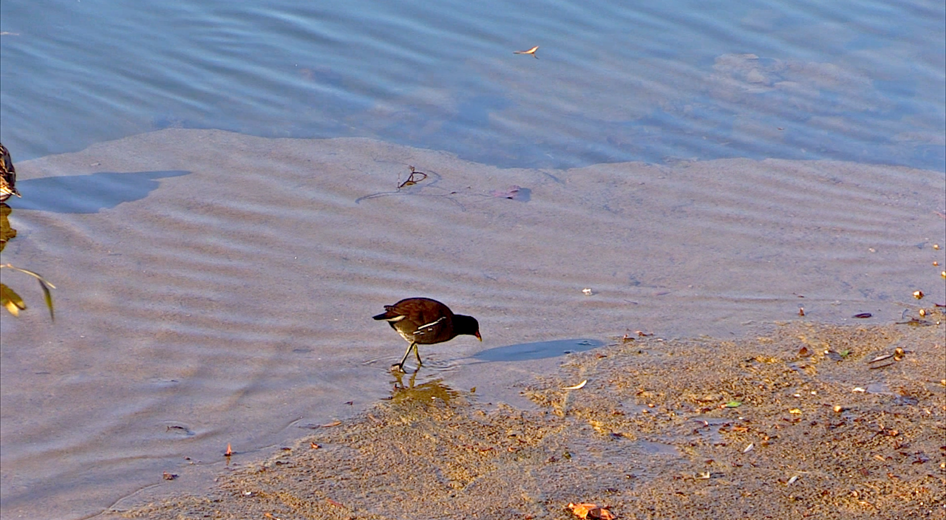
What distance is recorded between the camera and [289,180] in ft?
31.1

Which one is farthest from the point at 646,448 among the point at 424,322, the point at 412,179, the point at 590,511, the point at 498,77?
the point at 498,77

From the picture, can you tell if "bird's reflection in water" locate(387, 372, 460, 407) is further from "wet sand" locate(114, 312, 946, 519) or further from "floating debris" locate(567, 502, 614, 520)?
"floating debris" locate(567, 502, 614, 520)

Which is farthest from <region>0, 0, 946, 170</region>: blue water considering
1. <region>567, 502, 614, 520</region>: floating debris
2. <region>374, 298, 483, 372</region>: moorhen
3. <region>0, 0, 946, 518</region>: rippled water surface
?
<region>567, 502, 614, 520</region>: floating debris

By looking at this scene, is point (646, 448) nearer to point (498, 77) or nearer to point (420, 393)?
point (420, 393)

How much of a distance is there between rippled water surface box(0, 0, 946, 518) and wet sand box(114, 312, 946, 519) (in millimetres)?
324

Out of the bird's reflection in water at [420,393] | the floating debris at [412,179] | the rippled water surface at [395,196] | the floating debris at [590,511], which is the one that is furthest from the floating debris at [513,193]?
the floating debris at [590,511]

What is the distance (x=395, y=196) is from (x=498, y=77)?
332cm

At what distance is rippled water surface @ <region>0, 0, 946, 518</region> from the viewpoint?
6492 millimetres

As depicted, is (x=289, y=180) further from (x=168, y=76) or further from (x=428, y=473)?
(x=428, y=473)

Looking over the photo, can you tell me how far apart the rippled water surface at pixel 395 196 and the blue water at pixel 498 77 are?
4 centimetres

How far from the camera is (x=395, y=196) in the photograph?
931 centimetres

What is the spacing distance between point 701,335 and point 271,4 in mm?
8536

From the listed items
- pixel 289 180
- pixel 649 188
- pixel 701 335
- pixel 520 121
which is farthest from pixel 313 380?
pixel 520 121

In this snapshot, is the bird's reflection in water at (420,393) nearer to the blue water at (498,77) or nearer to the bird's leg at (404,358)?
the bird's leg at (404,358)
